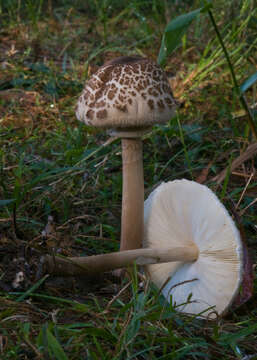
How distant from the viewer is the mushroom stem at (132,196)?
2311 mm

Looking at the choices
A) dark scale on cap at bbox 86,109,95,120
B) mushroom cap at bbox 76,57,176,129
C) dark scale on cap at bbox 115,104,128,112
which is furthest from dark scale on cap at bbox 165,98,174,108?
dark scale on cap at bbox 86,109,95,120

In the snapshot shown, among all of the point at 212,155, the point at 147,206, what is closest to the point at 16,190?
the point at 147,206

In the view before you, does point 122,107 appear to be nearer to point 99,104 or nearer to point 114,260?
point 99,104

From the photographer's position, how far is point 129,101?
6.48 ft

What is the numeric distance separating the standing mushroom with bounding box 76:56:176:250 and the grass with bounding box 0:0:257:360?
1.79ft

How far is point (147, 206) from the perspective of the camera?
2.48m

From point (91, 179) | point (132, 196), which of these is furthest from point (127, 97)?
point (91, 179)

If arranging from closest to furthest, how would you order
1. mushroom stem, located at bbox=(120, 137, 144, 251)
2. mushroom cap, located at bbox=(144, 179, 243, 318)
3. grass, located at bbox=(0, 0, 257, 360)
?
grass, located at bbox=(0, 0, 257, 360), mushroom cap, located at bbox=(144, 179, 243, 318), mushroom stem, located at bbox=(120, 137, 144, 251)

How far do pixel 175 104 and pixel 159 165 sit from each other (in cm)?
119

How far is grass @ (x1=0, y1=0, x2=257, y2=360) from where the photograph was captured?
63.9 inches

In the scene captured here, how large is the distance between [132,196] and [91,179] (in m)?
0.77

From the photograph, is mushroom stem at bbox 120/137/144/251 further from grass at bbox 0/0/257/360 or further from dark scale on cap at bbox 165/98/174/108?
dark scale on cap at bbox 165/98/174/108

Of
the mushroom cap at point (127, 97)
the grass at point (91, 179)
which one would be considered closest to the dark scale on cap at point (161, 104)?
the mushroom cap at point (127, 97)

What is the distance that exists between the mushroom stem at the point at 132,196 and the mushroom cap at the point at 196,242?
0.10 metres
